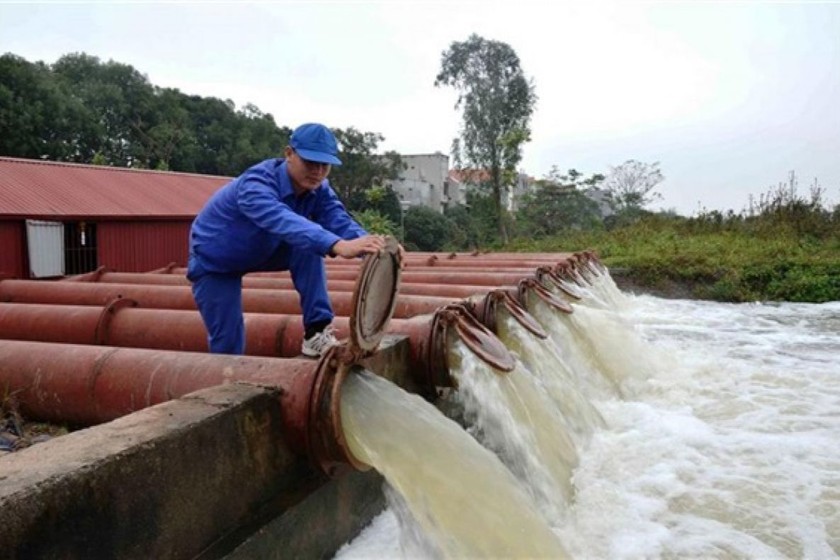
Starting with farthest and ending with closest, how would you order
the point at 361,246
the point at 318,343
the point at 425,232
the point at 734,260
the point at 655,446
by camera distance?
the point at 425,232 → the point at 734,260 → the point at 655,446 → the point at 318,343 → the point at 361,246

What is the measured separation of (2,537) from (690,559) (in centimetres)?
282

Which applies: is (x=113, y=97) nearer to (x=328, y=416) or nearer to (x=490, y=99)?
(x=490, y=99)

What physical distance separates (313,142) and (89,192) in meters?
12.4

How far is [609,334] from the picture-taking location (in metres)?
6.69

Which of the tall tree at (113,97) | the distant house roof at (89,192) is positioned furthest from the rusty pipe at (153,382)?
the tall tree at (113,97)

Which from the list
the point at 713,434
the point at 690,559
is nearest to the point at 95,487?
the point at 690,559

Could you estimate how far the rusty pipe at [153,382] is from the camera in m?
2.34

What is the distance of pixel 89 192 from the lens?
1338 cm

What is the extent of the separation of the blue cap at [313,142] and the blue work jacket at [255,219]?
23 cm

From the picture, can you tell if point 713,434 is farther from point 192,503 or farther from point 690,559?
point 192,503

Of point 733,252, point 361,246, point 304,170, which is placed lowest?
point 733,252

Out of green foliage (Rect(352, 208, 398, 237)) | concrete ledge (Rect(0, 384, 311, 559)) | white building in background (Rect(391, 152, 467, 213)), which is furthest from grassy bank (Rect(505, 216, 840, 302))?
white building in background (Rect(391, 152, 467, 213))

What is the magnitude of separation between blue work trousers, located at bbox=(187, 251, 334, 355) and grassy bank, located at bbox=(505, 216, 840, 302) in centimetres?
1179

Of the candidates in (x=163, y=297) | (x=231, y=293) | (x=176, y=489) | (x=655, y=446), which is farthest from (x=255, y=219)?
(x=655, y=446)
